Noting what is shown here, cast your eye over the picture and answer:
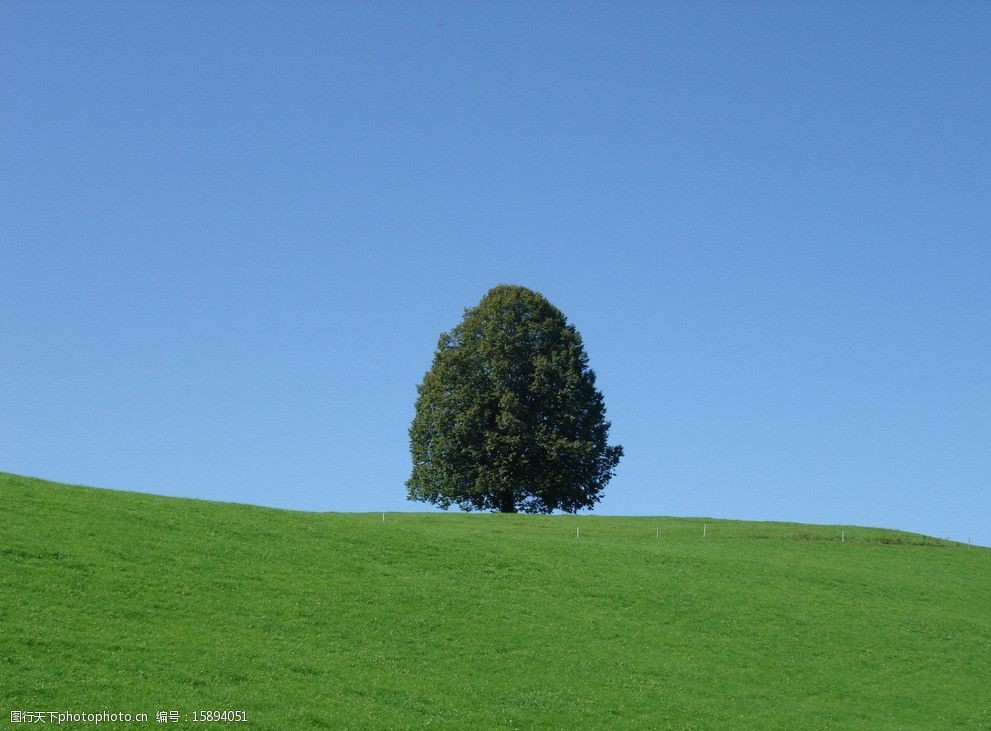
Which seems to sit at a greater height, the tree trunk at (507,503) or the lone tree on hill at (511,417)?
the lone tree on hill at (511,417)

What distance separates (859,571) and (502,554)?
19.5m

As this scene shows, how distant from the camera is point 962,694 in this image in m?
38.9

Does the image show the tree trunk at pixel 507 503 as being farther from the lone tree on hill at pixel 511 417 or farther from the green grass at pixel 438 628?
the green grass at pixel 438 628

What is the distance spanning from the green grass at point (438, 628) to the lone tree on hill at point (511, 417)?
3105cm

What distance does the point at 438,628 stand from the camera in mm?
37000

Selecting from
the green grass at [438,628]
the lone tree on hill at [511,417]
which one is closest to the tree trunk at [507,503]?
the lone tree on hill at [511,417]

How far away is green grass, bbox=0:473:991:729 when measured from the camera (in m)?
29.3

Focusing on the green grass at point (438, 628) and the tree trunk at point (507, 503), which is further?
the tree trunk at point (507, 503)

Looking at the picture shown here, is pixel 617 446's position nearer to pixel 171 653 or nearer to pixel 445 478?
pixel 445 478

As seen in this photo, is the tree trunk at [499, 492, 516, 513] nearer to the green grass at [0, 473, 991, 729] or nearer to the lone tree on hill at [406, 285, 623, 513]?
the lone tree on hill at [406, 285, 623, 513]

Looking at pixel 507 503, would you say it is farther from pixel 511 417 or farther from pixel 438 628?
pixel 438 628

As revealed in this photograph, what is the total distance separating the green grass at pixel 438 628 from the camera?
2928 centimetres

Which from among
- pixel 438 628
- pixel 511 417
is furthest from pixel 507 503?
pixel 438 628

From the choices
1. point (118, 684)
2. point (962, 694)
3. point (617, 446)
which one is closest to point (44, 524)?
point (118, 684)
